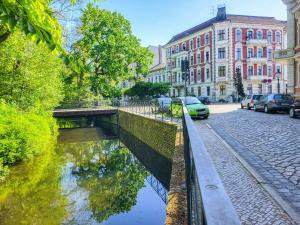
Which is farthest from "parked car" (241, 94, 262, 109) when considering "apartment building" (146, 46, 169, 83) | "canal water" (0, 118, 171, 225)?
"apartment building" (146, 46, 169, 83)

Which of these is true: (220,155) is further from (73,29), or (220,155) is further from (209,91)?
(209,91)

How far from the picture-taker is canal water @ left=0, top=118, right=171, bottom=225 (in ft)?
35.3

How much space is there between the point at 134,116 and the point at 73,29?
368 inches

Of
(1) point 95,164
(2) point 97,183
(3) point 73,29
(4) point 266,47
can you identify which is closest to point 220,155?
(2) point 97,183

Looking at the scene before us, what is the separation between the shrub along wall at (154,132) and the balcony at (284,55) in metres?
14.6

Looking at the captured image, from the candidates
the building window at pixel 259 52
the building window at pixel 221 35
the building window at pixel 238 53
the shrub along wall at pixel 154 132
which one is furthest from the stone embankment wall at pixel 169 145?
the building window at pixel 259 52

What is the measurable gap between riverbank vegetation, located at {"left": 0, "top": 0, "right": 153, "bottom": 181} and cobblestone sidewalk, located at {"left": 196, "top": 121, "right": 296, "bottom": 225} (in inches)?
132

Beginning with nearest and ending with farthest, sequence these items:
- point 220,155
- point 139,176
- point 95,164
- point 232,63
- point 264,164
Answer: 1. point 264,164
2. point 220,155
3. point 139,176
4. point 95,164
5. point 232,63

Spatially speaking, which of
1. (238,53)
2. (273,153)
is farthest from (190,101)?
(238,53)

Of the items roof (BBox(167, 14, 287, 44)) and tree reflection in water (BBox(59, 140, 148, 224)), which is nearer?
tree reflection in water (BBox(59, 140, 148, 224))

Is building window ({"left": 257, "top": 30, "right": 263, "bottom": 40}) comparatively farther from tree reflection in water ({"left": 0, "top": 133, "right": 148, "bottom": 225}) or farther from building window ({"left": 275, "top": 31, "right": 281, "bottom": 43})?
tree reflection in water ({"left": 0, "top": 133, "right": 148, "bottom": 225})

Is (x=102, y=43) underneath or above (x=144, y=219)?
above

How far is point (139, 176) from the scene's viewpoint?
16328mm

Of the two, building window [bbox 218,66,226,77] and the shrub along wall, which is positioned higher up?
building window [bbox 218,66,226,77]
